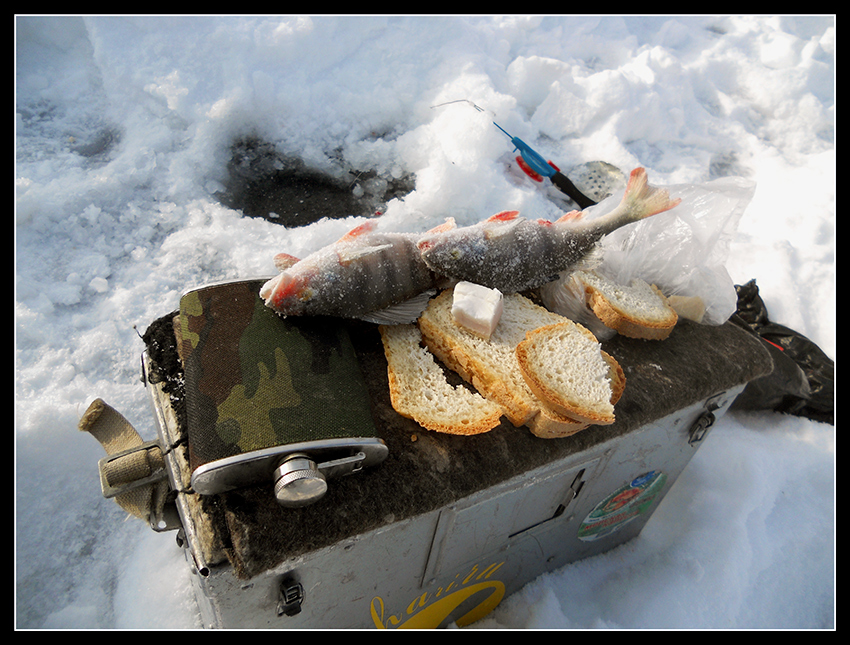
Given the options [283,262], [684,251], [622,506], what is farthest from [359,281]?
[622,506]

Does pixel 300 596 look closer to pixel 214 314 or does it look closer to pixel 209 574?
pixel 209 574

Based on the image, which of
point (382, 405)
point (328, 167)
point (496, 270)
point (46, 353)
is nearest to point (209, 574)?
point (382, 405)

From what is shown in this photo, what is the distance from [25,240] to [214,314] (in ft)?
7.11

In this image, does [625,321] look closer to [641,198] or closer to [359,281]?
[641,198]

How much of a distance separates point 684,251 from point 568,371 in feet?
3.04

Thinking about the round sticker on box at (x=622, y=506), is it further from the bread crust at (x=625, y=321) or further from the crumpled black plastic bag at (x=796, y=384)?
the crumpled black plastic bag at (x=796, y=384)

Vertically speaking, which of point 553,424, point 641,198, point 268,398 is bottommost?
point 553,424

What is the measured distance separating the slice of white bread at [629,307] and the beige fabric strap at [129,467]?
63.2 inches

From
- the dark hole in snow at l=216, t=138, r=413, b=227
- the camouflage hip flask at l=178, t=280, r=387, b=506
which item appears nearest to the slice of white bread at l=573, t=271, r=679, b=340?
the camouflage hip flask at l=178, t=280, r=387, b=506

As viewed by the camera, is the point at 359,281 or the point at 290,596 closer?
the point at 290,596

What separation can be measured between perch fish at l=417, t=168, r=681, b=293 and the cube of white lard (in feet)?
0.32

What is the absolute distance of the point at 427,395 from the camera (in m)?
1.55

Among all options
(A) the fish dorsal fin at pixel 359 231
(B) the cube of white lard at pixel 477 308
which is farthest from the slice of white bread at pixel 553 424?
(A) the fish dorsal fin at pixel 359 231

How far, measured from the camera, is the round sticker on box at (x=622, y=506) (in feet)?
6.94
